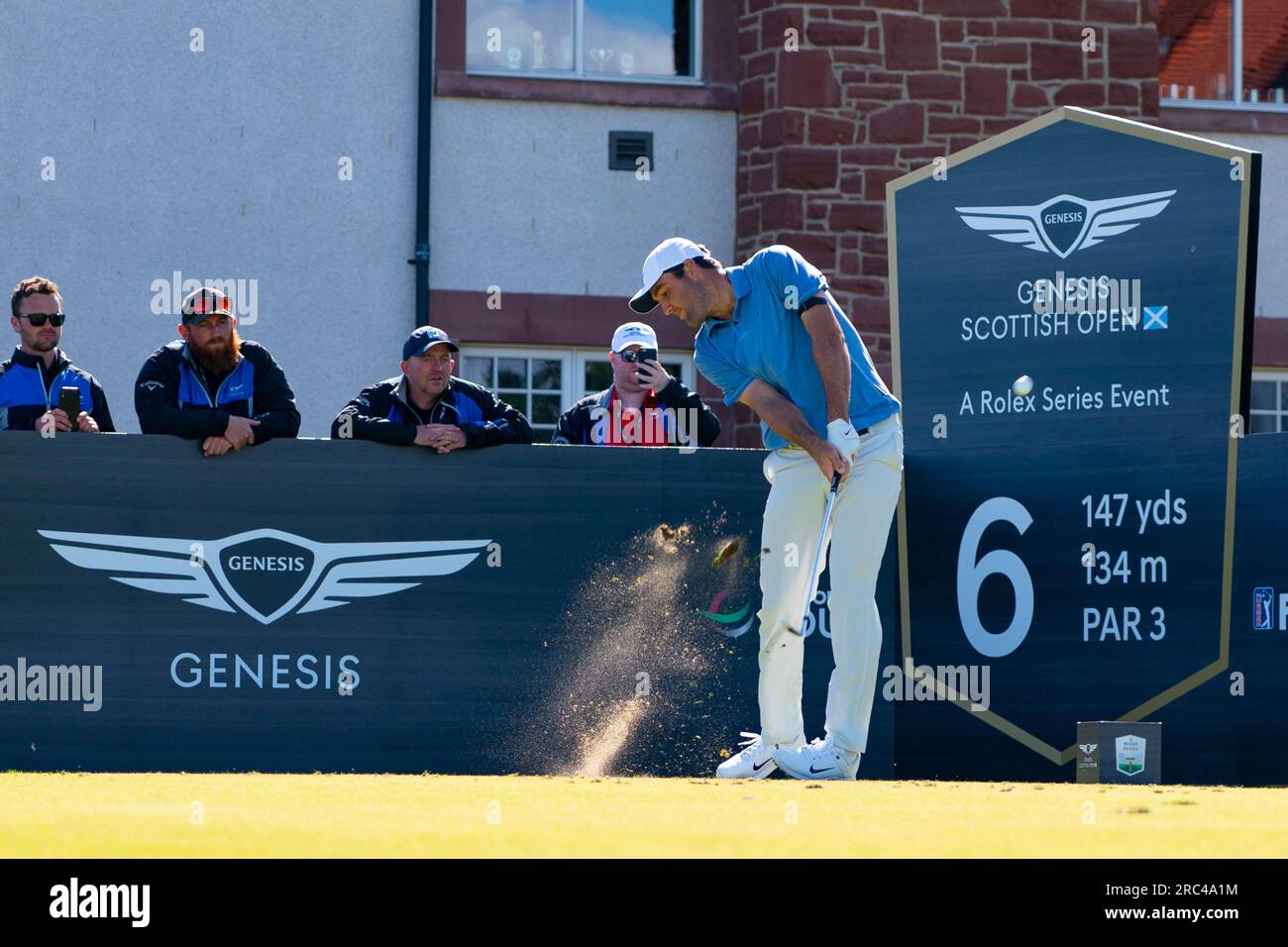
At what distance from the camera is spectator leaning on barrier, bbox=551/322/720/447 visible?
10.1m

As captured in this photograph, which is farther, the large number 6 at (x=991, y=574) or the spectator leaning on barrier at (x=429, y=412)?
the large number 6 at (x=991, y=574)

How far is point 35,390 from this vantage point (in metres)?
9.37

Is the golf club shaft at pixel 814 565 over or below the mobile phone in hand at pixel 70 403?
below

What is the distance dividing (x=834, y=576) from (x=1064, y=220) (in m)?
3.09

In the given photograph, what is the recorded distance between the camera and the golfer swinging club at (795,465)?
24.9 ft

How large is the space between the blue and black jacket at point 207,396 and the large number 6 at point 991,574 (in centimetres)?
313

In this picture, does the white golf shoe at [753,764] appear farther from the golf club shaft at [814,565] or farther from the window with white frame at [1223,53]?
the window with white frame at [1223,53]

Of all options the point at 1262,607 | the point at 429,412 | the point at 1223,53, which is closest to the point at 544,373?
the point at 429,412

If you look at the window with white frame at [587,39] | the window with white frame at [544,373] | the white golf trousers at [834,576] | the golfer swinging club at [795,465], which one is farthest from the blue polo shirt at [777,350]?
the window with white frame at [587,39]

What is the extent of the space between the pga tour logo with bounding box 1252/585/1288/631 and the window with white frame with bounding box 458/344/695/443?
214 inches

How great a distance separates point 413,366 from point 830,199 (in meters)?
5.15

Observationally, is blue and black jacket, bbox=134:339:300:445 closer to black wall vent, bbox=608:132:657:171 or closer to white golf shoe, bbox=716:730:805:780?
white golf shoe, bbox=716:730:805:780

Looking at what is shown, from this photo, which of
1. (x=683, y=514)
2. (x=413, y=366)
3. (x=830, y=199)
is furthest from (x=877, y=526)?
(x=830, y=199)

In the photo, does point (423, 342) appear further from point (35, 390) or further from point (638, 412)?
point (35, 390)
